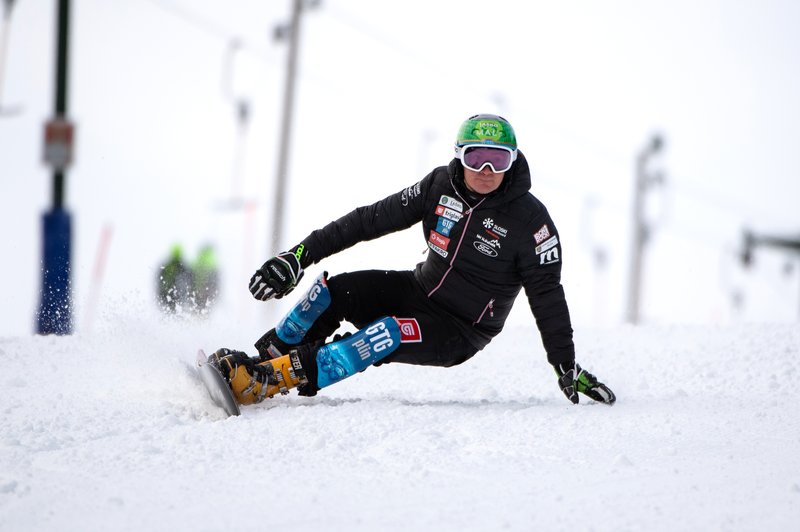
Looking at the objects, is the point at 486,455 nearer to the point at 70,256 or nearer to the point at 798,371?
the point at 798,371

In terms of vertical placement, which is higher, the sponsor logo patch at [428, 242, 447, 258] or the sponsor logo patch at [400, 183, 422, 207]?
the sponsor logo patch at [400, 183, 422, 207]

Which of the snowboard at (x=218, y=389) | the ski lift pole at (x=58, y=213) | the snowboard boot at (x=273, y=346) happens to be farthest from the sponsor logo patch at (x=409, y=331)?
the ski lift pole at (x=58, y=213)

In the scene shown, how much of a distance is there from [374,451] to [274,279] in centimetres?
123

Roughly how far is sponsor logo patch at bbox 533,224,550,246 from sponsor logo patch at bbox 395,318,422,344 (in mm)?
750

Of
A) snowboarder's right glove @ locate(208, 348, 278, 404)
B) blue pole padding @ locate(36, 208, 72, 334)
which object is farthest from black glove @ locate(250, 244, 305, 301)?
blue pole padding @ locate(36, 208, 72, 334)

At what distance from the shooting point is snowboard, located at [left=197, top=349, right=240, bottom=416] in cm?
397

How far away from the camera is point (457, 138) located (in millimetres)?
4629

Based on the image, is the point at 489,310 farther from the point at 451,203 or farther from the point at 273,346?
the point at 273,346

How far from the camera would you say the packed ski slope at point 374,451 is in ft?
9.52

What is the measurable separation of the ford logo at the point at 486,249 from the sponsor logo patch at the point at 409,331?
1.66 feet

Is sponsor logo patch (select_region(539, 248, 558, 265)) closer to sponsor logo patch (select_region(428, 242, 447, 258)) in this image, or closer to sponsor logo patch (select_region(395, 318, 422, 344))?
sponsor logo patch (select_region(428, 242, 447, 258))

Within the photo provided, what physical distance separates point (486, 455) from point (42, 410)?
208 centimetres

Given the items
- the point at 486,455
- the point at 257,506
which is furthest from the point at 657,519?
the point at 257,506

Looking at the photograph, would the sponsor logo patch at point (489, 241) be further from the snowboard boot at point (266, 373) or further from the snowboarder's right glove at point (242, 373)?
the snowboarder's right glove at point (242, 373)
